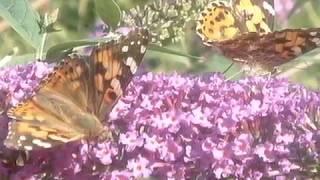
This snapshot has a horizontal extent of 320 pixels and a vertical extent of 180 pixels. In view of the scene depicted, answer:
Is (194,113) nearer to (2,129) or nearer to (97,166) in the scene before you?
(97,166)

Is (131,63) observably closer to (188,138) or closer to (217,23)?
(188,138)

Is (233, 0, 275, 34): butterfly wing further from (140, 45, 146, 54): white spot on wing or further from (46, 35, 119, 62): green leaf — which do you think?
(140, 45, 146, 54): white spot on wing

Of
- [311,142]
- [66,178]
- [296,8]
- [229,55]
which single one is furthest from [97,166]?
[296,8]

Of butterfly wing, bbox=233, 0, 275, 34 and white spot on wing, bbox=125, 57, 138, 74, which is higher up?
butterfly wing, bbox=233, 0, 275, 34

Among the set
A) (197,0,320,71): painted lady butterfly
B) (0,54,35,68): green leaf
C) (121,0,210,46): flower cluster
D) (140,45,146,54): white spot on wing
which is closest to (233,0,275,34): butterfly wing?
(197,0,320,71): painted lady butterfly

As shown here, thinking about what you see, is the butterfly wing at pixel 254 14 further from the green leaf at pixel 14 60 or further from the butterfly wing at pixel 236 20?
the green leaf at pixel 14 60

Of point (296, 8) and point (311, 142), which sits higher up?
point (296, 8)
